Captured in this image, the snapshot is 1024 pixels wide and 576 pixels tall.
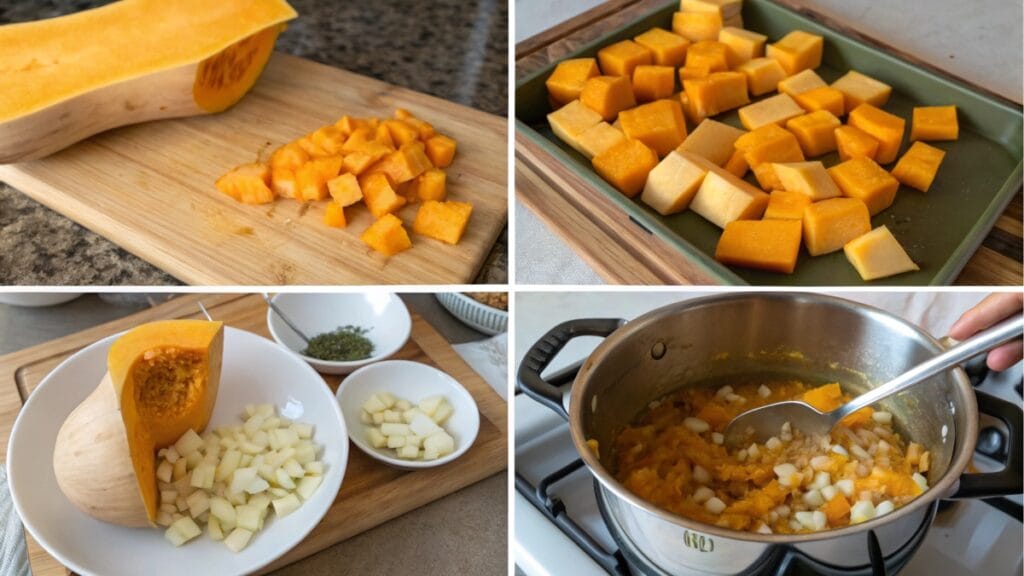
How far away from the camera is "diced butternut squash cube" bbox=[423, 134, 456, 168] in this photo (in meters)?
1.32

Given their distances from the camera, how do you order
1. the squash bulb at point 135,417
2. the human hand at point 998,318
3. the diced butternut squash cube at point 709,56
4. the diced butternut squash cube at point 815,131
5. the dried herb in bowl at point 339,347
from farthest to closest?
the diced butternut squash cube at point 709,56 < the diced butternut squash cube at point 815,131 < the dried herb in bowl at point 339,347 < the human hand at point 998,318 < the squash bulb at point 135,417

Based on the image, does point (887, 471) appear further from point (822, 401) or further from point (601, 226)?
point (601, 226)

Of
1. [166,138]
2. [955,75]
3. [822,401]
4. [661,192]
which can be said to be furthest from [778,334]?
[166,138]

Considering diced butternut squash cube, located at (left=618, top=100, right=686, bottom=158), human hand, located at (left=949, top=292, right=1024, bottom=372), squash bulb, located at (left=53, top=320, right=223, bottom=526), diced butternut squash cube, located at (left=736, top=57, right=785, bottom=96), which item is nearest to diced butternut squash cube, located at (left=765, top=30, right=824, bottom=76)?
diced butternut squash cube, located at (left=736, top=57, right=785, bottom=96)

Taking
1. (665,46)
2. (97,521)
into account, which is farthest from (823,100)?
(97,521)

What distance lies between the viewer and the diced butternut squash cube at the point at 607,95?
1360 millimetres

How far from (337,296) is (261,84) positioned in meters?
0.40

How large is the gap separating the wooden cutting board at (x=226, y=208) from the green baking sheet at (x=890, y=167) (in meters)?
0.15

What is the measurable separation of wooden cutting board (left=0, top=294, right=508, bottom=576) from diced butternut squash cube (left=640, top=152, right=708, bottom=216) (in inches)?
14.0

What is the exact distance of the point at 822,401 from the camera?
992 mm

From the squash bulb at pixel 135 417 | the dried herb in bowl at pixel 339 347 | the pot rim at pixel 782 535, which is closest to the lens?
the pot rim at pixel 782 535

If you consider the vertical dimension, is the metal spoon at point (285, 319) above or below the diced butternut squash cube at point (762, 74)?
below

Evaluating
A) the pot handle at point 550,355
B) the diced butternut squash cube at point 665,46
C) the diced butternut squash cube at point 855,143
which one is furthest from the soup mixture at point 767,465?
the diced butternut squash cube at point 665,46

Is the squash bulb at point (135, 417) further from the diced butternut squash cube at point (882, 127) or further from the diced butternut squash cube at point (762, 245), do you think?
the diced butternut squash cube at point (882, 127)
